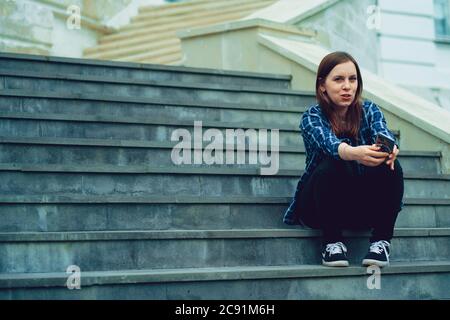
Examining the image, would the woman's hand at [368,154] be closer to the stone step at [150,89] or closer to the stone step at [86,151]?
the stone step at [86,151]

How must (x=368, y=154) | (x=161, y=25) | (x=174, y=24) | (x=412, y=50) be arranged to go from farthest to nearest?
(x=412, y=50) → (x=161, y=25) → (x=174, y=24) → (x=368, y=154)

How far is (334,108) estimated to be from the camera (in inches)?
165

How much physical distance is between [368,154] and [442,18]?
10503mm

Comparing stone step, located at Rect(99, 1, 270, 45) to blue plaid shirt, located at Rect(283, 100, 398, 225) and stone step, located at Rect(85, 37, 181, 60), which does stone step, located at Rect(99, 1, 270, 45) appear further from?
blue plaid shirt, located at Rect(283, 100, 398, 225)

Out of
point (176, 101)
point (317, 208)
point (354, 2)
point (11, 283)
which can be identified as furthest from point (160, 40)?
point (11, 283)

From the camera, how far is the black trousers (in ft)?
12.8

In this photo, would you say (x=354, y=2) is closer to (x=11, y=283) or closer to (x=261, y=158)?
(x=261, y=158)

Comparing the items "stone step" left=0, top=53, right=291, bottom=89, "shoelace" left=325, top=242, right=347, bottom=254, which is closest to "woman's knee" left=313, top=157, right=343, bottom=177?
"shoelace" left=325, top=242, right=347, bottom=254

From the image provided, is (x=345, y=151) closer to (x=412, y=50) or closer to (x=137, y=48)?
(x=137, y=48)

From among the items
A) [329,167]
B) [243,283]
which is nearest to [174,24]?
[329,167]
